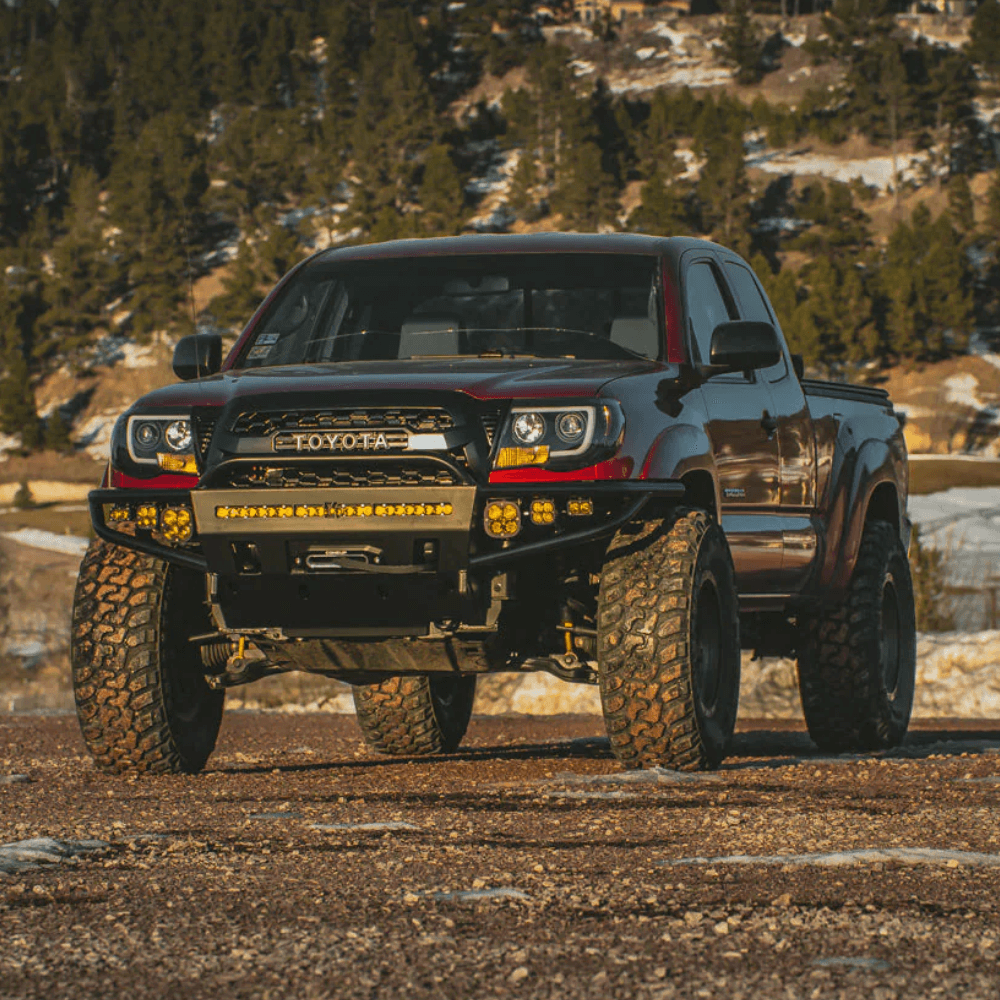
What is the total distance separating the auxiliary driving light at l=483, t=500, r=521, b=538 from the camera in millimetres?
6777

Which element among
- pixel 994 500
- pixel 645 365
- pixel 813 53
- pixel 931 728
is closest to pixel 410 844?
pixel 645 365

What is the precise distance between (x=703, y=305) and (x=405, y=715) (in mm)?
2709

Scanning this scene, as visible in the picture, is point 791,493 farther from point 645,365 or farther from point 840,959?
point 840,959

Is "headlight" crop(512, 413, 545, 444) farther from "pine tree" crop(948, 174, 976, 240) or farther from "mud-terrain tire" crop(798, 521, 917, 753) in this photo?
→ "pine tree" crop(948, 174, 976, 240)

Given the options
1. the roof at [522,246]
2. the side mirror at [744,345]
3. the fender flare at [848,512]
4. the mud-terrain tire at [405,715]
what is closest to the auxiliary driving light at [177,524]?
the roof at [522,246]

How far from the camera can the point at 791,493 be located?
9.05 meters

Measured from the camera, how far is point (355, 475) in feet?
22.5

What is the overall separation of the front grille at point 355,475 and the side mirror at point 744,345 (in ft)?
5.64

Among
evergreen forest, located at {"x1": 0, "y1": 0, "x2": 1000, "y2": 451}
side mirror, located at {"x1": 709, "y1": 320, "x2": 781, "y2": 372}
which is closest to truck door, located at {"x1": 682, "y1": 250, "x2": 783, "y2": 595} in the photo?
side mirror, located at {"x1": 709, "y1": 320, "x2": 781, "y2": 372}

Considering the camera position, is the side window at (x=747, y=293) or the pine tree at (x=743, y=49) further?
the pine tree at (x=743, y=49)

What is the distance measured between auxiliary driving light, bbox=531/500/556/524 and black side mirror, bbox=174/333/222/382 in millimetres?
2028

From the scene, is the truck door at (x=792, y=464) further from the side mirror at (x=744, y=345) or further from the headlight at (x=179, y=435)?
the headlight at (x=179, y=435)

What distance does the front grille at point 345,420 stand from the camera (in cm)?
680

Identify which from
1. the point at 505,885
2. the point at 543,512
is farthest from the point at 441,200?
the point at 505,885
